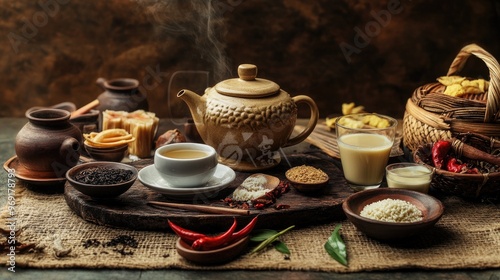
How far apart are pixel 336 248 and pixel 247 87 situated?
2.70ft

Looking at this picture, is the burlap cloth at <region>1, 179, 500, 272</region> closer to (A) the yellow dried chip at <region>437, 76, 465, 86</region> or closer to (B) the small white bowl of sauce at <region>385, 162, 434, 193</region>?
(B) the small white bowl of sauce at <region>385, 162, 434, 193</region>

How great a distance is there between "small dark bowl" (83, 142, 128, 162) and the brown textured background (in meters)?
0.91

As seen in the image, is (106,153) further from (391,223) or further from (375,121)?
(391,223)

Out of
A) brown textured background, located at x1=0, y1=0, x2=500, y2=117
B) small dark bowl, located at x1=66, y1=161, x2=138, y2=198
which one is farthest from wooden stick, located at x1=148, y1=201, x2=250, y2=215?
brown textured background, located at x1=0, y1=0, x2=500, y2=117

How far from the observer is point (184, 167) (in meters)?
2.44

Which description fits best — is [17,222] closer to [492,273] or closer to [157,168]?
[157,168]

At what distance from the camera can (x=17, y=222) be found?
244 cm

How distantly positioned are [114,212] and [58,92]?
5.72 ft

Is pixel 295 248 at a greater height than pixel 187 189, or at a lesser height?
lesser

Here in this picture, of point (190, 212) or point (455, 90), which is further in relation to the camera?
point (455, 90)

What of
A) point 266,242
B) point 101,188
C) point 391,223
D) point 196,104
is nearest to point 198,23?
point 196,104

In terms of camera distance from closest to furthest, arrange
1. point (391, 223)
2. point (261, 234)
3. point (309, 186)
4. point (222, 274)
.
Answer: point (222, 274), point (391, 223), point (261, 234), point (309, 186)

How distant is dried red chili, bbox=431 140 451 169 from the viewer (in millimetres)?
2654

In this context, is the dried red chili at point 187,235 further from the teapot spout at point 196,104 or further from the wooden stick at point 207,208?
the teapot spout at point 196,104
